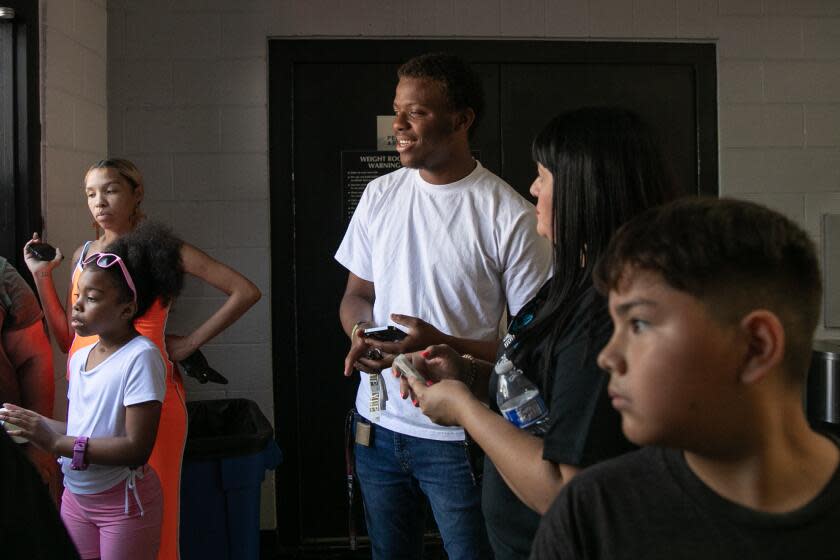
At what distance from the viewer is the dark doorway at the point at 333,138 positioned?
3.75 m

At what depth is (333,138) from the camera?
3766 mm

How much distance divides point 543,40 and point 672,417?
10.3 feet

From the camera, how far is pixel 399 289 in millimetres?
2217

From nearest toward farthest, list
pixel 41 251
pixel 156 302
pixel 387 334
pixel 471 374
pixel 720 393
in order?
pixel 720 393
pixel 471 374
pixel 387 334
pixel 156 302
pixel 41 251

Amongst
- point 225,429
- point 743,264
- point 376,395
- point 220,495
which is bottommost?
point 220,495

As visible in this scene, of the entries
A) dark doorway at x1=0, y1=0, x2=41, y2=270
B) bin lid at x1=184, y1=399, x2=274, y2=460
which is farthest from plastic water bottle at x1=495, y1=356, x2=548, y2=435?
dark doorway at x1=0, y1=0, x2=41, y2=270

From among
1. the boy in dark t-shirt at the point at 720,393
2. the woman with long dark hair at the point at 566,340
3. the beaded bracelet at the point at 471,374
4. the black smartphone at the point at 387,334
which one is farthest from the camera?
the black smartphone at the point at 387,334

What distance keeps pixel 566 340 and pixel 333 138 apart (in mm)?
2678

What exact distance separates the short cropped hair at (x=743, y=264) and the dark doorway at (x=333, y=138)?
→ 290 centimetres

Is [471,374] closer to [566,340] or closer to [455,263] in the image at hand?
[455,263]

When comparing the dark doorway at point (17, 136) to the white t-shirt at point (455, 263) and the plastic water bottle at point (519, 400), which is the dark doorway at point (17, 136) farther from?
the plastic water bottle at point (519, 400)

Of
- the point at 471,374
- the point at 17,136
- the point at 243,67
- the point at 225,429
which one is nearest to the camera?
the point at 471,374

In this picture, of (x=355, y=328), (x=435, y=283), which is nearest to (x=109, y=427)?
(x=355, y=328)

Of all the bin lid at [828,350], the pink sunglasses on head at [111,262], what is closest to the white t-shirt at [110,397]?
the pink sunglasses on head at [111,262]
